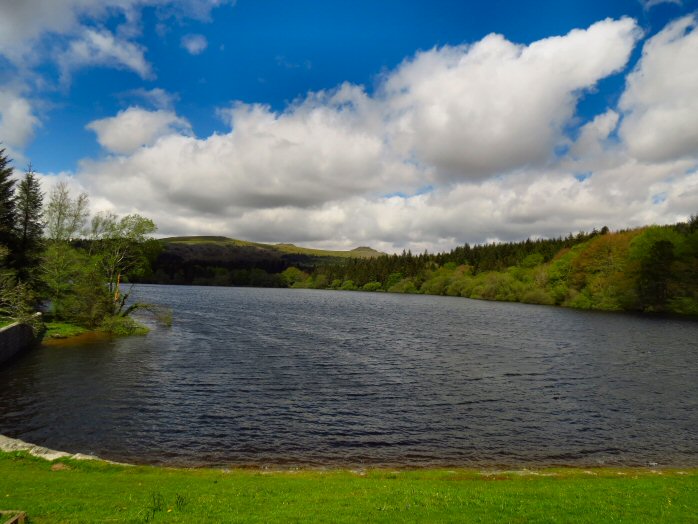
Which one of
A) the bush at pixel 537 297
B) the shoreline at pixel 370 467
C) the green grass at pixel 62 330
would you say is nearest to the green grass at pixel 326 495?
the shoreline at pixel 370 467

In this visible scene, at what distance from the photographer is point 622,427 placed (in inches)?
1151

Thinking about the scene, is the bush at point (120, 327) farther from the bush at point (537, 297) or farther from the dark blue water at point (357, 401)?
the bush at point (537, 297)

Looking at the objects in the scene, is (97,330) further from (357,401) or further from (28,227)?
(357,401)

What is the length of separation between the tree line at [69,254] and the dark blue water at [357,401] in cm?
894

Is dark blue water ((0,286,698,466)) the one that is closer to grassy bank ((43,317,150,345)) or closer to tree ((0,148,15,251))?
grassy bank ((43,317,150,345))

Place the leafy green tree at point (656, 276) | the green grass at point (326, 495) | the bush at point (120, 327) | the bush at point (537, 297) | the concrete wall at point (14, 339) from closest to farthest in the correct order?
the green grass at point (326, 495) → the concrete wall at point (14, 339) → the bush at point (120, 327) → the leafy green tree at point (656, 276) → the bush at point (537, 297)

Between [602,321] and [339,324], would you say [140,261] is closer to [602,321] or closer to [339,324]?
[339,324]

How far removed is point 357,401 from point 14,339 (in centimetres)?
3802

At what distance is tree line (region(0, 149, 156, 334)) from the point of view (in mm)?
61719

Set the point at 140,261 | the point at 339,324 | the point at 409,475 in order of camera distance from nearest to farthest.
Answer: the point at 409,475 → the point at 140,261 → the point at 339,324

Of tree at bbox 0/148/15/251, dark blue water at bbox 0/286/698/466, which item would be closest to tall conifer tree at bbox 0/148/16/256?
tree at bbox 0/148/15/251

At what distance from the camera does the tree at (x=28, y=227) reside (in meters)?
63.3

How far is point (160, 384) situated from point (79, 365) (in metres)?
11.7

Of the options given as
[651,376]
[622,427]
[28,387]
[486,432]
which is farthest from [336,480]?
[651,376]
